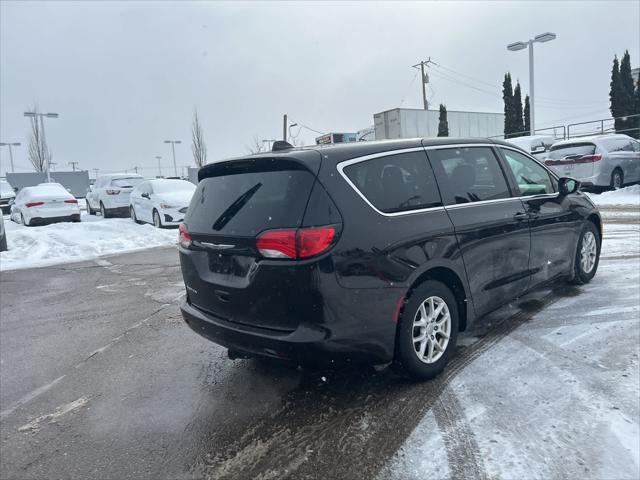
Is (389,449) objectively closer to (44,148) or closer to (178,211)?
(178,211)

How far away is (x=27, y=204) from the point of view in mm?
14977

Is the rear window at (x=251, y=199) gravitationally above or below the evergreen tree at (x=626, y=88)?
below

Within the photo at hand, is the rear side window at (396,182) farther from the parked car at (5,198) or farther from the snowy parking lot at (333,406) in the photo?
the parked car at (5,198)

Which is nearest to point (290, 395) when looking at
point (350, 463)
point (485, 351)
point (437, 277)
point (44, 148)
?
point (350, 463)

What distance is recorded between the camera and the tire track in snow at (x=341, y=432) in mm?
2602

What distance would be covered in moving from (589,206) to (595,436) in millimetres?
3529

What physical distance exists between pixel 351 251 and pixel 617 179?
14.9 m

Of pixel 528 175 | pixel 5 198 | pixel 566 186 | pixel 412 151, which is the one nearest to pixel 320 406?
pixel 412 151

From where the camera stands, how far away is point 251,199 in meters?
3.26

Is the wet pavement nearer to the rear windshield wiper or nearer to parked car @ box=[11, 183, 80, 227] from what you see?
the rear windshield wiper

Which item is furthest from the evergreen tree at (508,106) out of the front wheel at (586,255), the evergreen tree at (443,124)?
the front wheel at (586,255)

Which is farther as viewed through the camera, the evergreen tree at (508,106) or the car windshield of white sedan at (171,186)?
the evergreen tree at (508,106)

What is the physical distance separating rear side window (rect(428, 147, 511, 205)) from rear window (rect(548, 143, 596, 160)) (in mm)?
11851

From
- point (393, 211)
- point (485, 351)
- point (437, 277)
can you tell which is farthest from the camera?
point (485, 351)
